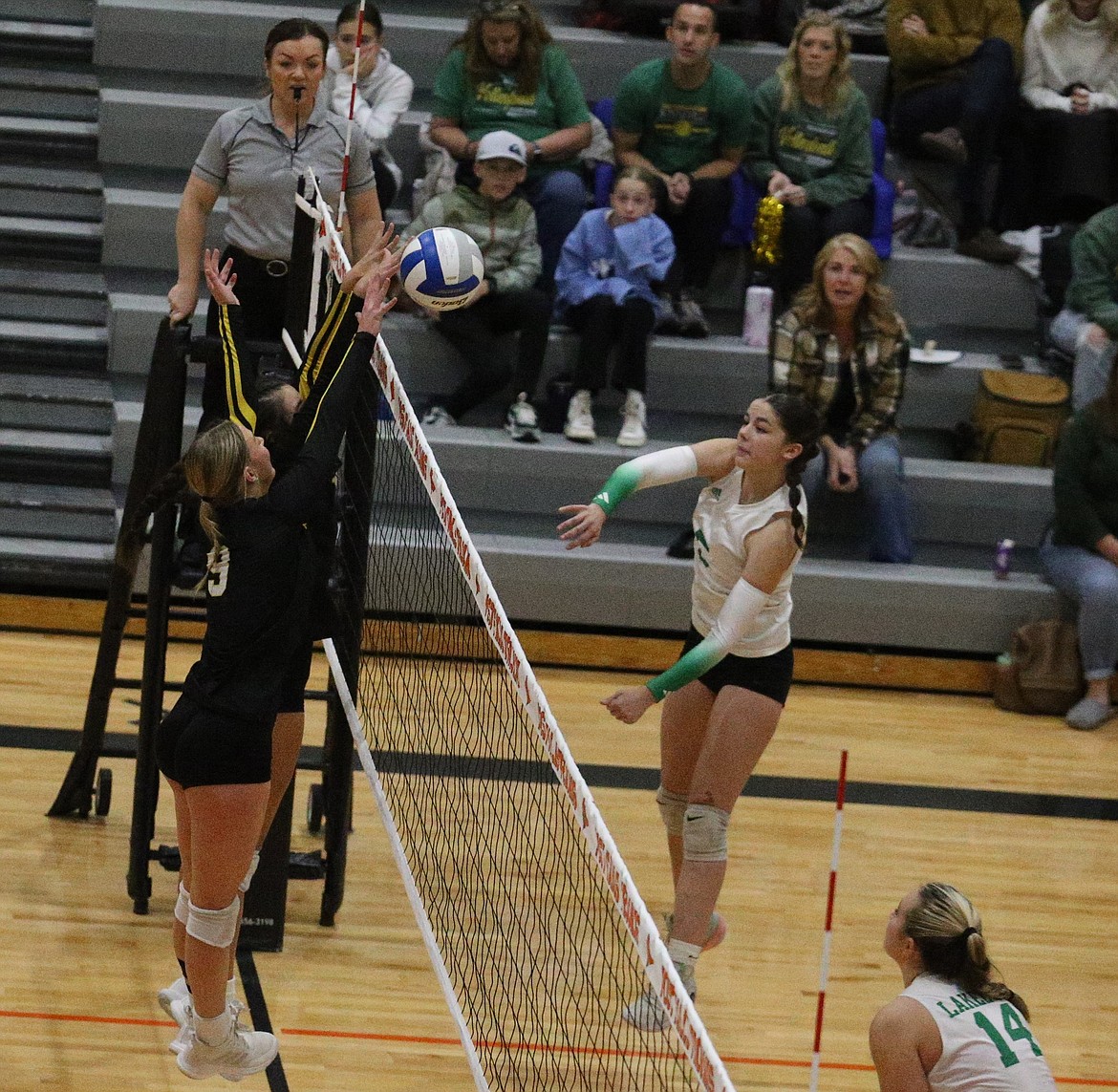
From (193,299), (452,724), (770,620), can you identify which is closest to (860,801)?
(452,724)

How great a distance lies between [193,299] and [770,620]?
7.74ft

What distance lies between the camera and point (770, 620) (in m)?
5.66

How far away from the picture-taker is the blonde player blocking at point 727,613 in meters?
5.50

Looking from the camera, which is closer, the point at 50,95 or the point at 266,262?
the point at 266,262

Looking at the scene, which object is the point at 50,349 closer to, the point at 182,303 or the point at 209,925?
the point at 182,303

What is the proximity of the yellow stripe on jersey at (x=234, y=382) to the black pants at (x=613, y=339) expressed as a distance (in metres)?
3.99

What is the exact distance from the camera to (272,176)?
265 inches

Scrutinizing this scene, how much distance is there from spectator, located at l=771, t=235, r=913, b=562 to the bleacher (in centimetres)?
34

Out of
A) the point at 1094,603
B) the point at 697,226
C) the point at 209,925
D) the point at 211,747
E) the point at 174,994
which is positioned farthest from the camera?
the point at 697,226

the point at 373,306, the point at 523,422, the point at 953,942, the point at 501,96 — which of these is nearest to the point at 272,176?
the point at 373,306

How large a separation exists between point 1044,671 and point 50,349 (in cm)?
539

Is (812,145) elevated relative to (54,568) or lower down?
elevated

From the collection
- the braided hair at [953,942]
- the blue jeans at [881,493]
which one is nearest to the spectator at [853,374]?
the blue jeans at [881,493]

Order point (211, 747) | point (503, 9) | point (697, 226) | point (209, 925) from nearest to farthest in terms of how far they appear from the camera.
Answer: point (211, 747) → point (209, 925) → point (503, 9) → point (697, 226)
